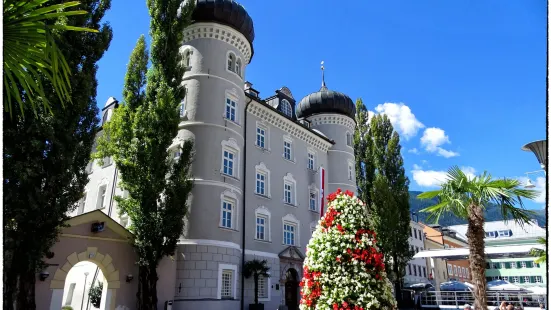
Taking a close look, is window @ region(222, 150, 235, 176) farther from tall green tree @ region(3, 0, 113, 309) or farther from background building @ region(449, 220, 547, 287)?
background building @ region(449, 220, 547, 287)

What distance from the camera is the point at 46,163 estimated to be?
13.5 m

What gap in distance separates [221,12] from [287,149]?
1049 cm

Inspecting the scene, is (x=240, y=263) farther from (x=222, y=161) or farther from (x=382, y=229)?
(x=382, y=229)

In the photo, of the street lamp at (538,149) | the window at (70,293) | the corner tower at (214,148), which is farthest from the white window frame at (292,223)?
the street lamp at (538,149)

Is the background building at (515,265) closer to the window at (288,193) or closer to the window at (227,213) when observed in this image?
the window at (288,193)

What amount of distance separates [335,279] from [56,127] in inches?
404

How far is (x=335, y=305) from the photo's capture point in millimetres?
8891

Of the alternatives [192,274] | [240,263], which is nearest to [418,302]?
[240,263]

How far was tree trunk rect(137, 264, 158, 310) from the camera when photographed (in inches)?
688

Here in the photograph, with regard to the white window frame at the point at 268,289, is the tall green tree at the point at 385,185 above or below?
above

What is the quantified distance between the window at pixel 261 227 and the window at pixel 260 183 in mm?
1582

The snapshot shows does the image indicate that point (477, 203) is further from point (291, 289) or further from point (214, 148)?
point (291, 289)

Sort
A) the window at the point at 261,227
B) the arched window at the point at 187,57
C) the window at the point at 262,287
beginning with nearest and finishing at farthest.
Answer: the window at the point at 262,287 → the arched window at the point at 187,57 → the window at the point at 261,227

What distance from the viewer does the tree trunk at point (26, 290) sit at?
12578 millimetres
